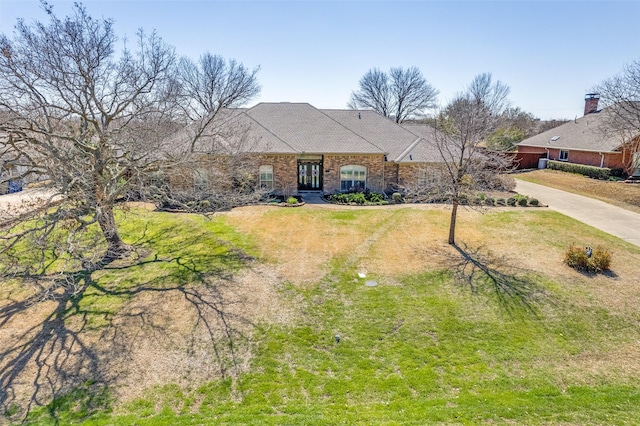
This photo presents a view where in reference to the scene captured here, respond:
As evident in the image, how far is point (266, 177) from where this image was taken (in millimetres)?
23141

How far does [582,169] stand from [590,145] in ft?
9.29

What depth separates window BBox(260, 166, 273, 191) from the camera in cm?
2294

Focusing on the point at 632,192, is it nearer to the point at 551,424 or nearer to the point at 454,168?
the point at 454,168

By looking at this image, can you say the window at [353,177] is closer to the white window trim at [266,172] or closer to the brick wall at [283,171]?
the brick wall at [283,171]

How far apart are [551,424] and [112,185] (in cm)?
1332

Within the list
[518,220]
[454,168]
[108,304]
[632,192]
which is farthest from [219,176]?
[632,192]

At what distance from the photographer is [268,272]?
12.8 meters

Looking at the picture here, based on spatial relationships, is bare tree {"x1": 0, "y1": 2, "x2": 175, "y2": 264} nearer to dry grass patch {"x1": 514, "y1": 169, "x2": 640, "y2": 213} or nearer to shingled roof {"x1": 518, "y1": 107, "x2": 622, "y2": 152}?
dry grass patch {"x1": 514, "y1": 169, "x2": 640, "y2": 213}

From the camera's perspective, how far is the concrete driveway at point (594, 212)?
17.1 metres

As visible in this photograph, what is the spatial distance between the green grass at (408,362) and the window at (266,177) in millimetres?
10701

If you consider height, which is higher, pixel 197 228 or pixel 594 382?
pixel 197 228

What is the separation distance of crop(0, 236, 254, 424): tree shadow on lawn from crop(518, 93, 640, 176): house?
2941 centimetres

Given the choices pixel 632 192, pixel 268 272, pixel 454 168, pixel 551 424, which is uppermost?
pixel 454 168

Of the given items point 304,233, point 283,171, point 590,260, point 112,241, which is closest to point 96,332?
point 112,241
